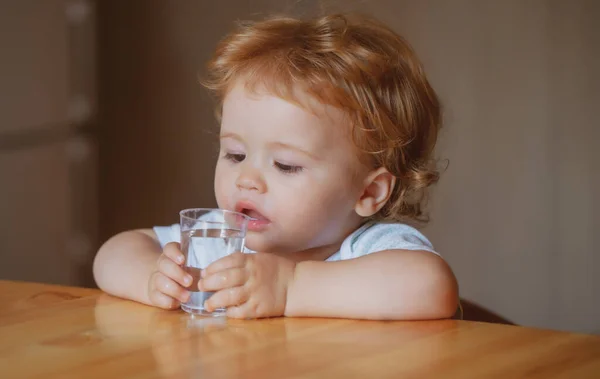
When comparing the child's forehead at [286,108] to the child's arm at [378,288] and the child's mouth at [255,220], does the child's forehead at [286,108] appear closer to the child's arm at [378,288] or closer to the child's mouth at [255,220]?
the child's mouth at [255,220]

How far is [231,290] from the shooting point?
0.97m

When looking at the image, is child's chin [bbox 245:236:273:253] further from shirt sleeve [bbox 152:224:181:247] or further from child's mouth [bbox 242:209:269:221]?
shirt sleeve [bbox 152:224:181:247]

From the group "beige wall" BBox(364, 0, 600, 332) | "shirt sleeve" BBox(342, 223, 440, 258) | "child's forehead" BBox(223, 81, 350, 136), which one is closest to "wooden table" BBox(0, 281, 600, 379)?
"shirt sleeve" BBox(342, 223, 440, 258)

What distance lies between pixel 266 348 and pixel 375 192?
0.60 m

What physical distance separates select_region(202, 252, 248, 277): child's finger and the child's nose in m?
0.22

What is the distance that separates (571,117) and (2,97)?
1.83m

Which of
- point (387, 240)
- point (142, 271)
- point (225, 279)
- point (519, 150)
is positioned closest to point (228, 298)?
point (225, 279)

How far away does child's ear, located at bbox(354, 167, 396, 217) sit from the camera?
134 cm

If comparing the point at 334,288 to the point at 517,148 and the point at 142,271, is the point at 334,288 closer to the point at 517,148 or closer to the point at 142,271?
the point at 142,271

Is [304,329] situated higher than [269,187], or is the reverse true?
[269,187]

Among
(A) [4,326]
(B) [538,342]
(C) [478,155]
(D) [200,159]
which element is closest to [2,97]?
(D) [200,159]

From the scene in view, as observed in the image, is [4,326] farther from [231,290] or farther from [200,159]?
[200,159]

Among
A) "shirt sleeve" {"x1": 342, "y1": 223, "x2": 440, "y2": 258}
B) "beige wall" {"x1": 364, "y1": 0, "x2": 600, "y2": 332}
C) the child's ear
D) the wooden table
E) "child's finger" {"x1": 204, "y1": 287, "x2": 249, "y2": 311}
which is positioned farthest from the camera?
"beige wall" {"x1": 364, "y1": 0, "x2": 600, "y2": 332}

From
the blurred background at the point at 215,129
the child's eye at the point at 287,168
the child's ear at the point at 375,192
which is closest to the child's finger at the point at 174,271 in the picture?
the child's eye at the point at 287,168
